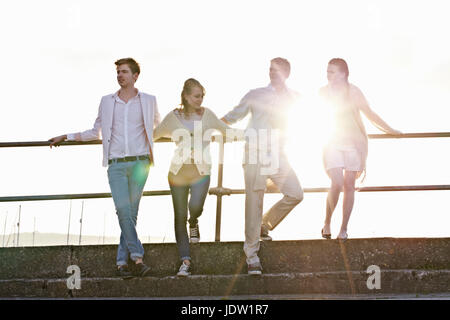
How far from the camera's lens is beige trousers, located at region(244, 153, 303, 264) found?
5457 mm

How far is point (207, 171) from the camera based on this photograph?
17.9 ft

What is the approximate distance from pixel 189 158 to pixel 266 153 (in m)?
0.63

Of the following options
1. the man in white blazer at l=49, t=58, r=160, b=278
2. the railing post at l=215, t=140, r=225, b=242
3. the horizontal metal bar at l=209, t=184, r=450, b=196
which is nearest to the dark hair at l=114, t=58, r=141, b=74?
the man in white blazer at l=49, t=58, r=160, b=278

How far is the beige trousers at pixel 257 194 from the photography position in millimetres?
5457

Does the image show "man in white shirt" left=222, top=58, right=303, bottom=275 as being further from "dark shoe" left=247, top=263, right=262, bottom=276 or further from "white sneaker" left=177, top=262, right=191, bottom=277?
"white sneaker" left=177, top=262, right=191, bottom=277

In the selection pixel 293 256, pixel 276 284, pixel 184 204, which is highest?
pixel 184 204

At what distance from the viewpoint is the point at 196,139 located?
5449mm

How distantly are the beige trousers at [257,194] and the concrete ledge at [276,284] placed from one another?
26 cm

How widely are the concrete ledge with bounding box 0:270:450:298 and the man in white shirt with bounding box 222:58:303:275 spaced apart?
7.5 inches

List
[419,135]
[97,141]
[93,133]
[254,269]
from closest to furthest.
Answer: [254,269]
[93,133]
[97,141]
[419,135]

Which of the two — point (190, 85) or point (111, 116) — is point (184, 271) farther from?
point (190, 85)

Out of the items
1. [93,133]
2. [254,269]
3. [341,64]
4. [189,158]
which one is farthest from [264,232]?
[93,133]
